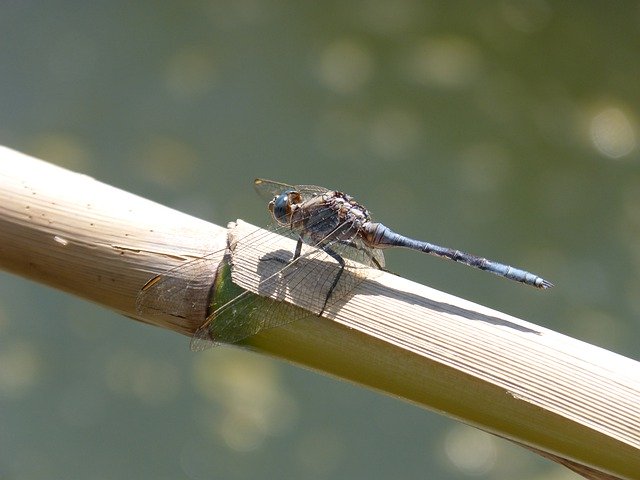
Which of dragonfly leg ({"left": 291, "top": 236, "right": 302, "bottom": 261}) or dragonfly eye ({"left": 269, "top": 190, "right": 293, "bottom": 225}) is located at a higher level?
dragonfly eye ({"left": 269, "top": 190, "right": 293, "bottom": 225})

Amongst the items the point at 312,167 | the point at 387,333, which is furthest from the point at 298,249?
the point at 312,167

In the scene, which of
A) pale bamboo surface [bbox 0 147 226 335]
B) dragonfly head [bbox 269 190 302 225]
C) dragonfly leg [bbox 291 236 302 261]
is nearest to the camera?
pale bamboo surface [bbox 0 147 226 335]

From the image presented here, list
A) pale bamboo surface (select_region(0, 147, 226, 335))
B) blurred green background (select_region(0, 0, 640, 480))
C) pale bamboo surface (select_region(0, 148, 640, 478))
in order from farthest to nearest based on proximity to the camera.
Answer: blurred green background (select_region(0, 0, 640, 480)), pale bamboo surface (select_region(0, 147, 226, 335)), pale bamboo surface (select_region(0, 148, 640, 478))

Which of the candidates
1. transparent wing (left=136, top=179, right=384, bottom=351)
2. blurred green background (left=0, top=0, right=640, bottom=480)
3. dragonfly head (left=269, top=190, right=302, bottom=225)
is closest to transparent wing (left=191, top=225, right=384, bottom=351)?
transparent wing (left=136, top=179, right=384, bottom=351)

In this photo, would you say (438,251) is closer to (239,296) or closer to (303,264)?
(303,264)

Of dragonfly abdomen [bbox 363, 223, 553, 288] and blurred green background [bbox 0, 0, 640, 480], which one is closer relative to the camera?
dragonfly abdomen [bbox 363, 223, 553, 288]

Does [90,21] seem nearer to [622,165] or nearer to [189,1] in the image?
[189,1]

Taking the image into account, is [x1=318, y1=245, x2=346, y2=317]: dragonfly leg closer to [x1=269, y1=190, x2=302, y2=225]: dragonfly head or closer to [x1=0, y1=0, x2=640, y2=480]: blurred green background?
[x1=269, y1=190, x2=302, y2=225]: dragonfly head
